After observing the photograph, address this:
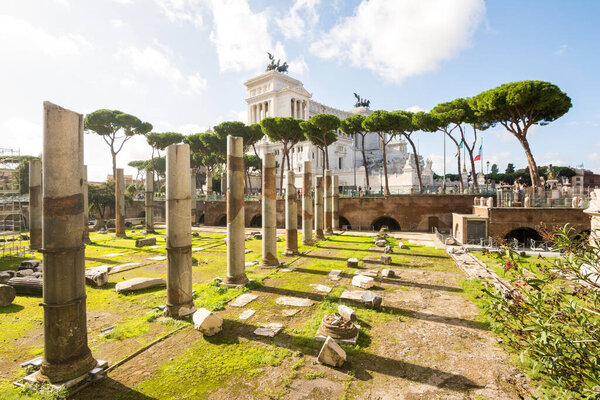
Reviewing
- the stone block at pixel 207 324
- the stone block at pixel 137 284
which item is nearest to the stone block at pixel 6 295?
the stone block at pixel 137 284

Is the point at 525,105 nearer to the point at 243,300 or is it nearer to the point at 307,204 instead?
the point at 307,204

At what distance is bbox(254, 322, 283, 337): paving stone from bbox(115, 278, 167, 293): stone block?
512 cm

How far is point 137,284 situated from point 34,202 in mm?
12920

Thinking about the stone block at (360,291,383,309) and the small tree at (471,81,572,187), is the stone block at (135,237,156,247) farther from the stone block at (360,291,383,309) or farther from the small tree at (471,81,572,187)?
the small tree at (471,81,572,187)

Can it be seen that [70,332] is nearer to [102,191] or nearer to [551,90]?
[551,90]

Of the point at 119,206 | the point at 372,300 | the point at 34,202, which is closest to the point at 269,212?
the point at 372,300

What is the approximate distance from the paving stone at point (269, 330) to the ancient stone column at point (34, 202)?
17.6m

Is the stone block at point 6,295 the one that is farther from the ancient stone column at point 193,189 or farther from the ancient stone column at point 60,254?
→ the ancient stone column at point 193,189

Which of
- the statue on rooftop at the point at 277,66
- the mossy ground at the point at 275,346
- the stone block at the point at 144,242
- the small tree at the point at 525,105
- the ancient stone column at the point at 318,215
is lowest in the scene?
the mossy ground at the point at 275,346

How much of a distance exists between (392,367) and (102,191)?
40.3m

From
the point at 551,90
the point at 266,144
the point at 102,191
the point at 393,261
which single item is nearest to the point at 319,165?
the point at 266,144

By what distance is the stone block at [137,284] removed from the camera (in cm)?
1005

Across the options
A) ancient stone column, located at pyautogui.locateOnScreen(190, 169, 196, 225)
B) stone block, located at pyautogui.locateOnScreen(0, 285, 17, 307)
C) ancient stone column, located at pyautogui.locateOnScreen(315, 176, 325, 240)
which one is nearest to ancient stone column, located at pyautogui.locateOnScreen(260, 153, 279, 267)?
stone block, located at pyautogui.locateOnScreen(0, 285, 17, 307)

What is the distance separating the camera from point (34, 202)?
18094mm
